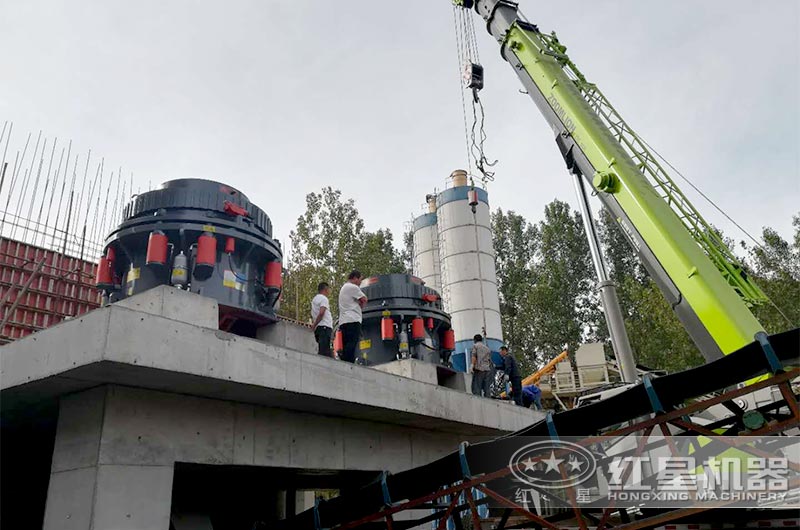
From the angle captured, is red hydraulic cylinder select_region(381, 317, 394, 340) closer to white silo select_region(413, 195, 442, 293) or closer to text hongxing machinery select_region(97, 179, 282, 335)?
text hongxing machinery select_region(97, 179, 282, 335)

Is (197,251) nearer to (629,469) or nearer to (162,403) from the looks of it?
(162,403)

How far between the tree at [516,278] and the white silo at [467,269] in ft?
48.7

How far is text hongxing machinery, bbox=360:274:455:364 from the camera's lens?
11680 millimetres

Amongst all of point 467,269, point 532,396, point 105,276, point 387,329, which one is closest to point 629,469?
point 387,329

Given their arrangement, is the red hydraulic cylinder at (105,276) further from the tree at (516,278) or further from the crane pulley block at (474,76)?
the tree at (516,278)

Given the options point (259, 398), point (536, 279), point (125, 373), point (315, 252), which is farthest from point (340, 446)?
point (536, 279)

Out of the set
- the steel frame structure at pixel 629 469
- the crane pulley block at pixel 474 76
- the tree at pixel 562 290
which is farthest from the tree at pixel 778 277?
the steel frame structure at pixel 629 469

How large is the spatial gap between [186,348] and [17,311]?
8294mm

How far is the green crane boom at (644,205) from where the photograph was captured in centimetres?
718

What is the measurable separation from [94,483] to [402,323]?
752cm

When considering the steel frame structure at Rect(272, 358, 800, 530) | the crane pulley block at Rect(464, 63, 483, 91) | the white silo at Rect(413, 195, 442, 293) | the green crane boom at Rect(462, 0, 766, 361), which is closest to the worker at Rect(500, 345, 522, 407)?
the green crane boom at Rect(462, 0, 766, 361)

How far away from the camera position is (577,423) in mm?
5062

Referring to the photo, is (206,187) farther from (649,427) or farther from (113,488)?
(649,427)

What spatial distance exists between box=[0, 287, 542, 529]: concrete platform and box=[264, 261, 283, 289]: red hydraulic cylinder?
2211 mm
